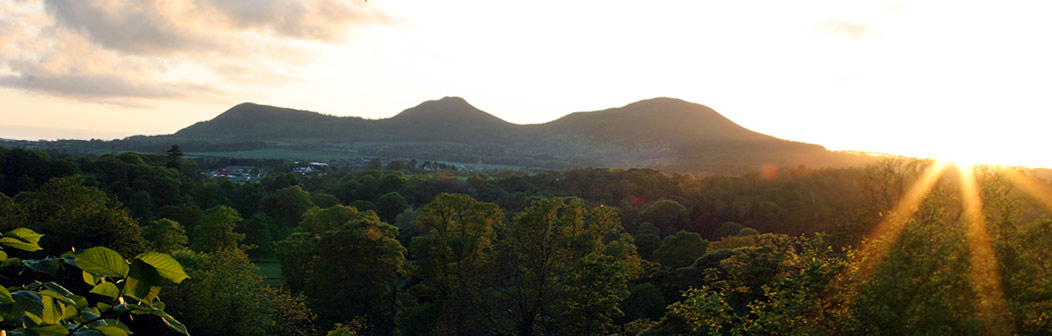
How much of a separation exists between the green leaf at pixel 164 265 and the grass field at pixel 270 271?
44100 mm

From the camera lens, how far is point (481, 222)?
3369cm

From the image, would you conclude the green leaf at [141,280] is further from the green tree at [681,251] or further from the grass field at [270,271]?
the grass field at [270,271]

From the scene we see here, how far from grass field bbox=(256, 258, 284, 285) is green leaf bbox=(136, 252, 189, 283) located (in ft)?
145

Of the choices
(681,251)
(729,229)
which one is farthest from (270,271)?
(729,229)

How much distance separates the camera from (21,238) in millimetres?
3457

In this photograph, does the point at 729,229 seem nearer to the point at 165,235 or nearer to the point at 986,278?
the point at 986,278

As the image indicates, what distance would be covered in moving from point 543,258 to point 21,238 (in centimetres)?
2688

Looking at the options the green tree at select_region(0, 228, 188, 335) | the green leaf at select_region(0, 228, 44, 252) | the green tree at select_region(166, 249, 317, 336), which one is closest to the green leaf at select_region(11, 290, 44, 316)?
the green tree at select_region(0, 228, 188, 335)

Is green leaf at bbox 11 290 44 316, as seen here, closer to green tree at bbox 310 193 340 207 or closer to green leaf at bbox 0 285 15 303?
green leaf at bbox 0 285 15 303

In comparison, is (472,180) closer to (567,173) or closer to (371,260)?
(567,173)

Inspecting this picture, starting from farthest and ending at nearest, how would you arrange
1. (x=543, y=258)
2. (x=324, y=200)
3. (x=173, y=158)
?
(x=173, y=158) < (x=324, y=200) < (x=543, y=258)

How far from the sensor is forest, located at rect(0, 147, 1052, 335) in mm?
11648

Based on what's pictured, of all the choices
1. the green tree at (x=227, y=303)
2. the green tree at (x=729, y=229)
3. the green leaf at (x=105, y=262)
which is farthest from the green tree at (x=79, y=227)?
the green tree at (x=729, y=229)

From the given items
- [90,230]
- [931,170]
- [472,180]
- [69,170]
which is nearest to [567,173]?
[472,180]
